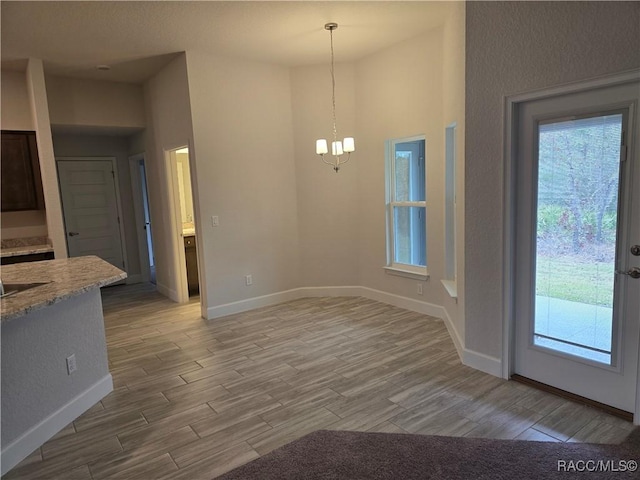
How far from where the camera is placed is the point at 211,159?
477 cm

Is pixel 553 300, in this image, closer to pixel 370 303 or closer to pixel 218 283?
pixel 370 303

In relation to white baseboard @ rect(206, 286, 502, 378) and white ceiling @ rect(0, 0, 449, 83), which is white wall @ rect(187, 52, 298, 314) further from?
white ceiling @ rect(0, 0, 449, 83)

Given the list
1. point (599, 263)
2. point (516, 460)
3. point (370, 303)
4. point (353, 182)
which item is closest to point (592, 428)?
point (516, 460)

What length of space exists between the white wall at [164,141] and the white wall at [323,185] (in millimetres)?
1407

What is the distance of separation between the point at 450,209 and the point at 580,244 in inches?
63.4

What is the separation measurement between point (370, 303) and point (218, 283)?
192 centimetres

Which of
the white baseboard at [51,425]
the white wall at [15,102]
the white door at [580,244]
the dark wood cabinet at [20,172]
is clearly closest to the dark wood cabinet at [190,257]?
the dark wood cabinet at [20,172]

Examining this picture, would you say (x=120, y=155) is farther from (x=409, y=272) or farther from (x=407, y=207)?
(x=409, y=272)

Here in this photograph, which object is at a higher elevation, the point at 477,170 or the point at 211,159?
the point at 211,159

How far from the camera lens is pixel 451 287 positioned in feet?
13.4

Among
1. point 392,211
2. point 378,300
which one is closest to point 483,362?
point 378,300

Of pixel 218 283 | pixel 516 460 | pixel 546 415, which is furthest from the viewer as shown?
pixel 218 283

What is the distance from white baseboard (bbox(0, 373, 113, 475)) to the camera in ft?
7.63

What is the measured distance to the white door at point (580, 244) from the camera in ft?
8.11
